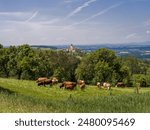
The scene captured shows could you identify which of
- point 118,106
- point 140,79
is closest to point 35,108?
point 118,106

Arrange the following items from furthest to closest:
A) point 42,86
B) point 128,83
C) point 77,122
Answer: point 128,83 → point 42,86 → point 77,122

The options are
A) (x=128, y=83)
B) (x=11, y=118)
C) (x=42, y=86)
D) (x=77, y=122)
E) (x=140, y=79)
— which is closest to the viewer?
(x=77, y=122)

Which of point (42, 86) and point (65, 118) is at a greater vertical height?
point (65, 118)

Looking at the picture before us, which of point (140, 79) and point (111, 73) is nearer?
point (111, 73)

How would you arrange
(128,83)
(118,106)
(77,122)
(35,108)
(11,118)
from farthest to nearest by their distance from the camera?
(128,83)
(118,106)
(35,108)
(11,118)
(77,122)

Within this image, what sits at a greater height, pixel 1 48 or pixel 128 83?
pixel 1 48

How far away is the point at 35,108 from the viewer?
14.6 m

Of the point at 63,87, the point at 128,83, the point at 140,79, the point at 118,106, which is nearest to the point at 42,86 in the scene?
the point at 63,87

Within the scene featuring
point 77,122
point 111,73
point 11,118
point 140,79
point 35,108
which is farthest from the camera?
point 140,79

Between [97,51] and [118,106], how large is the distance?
80.7 m

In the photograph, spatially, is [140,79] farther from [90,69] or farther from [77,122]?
[77,122]

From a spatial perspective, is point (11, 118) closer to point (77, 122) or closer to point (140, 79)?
point (77, 122)

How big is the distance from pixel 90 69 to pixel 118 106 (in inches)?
3164

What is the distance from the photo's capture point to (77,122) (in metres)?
11.1
